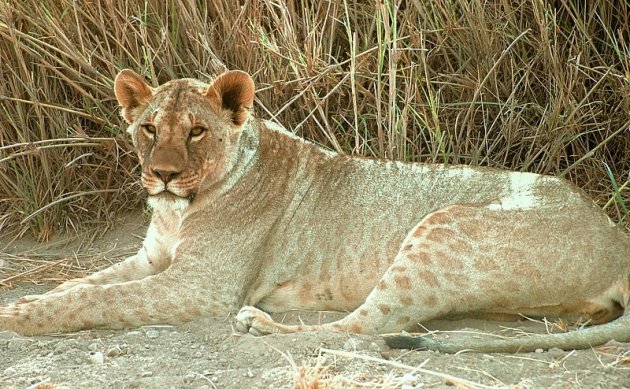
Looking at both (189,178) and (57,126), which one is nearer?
(189,178)

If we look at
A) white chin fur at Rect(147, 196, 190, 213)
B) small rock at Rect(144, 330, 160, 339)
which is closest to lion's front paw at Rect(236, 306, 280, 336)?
small rock at Rect(144, 330, 160, 339)

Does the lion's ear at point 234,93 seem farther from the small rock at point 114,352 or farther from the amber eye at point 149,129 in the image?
the small rock at point 114,352

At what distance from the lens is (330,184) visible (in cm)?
478

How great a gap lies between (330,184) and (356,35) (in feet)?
3.67

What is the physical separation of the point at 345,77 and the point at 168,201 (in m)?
1.37

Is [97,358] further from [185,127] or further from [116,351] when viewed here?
[185,127]

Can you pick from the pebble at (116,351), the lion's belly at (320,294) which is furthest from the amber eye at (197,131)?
the pebble at (116,351)

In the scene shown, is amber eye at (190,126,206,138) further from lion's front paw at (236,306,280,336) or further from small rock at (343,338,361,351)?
small rock at (343,338,361,351)

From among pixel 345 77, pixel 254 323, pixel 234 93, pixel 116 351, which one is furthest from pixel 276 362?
pixel 345 77

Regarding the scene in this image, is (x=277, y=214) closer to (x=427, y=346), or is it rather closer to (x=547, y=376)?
(x=427, y=346)

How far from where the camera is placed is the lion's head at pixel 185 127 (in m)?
4.35

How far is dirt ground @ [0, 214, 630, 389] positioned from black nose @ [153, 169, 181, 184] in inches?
23.7

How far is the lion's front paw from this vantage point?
13.5 ft

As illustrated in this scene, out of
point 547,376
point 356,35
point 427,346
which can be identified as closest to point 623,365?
point 547,376
